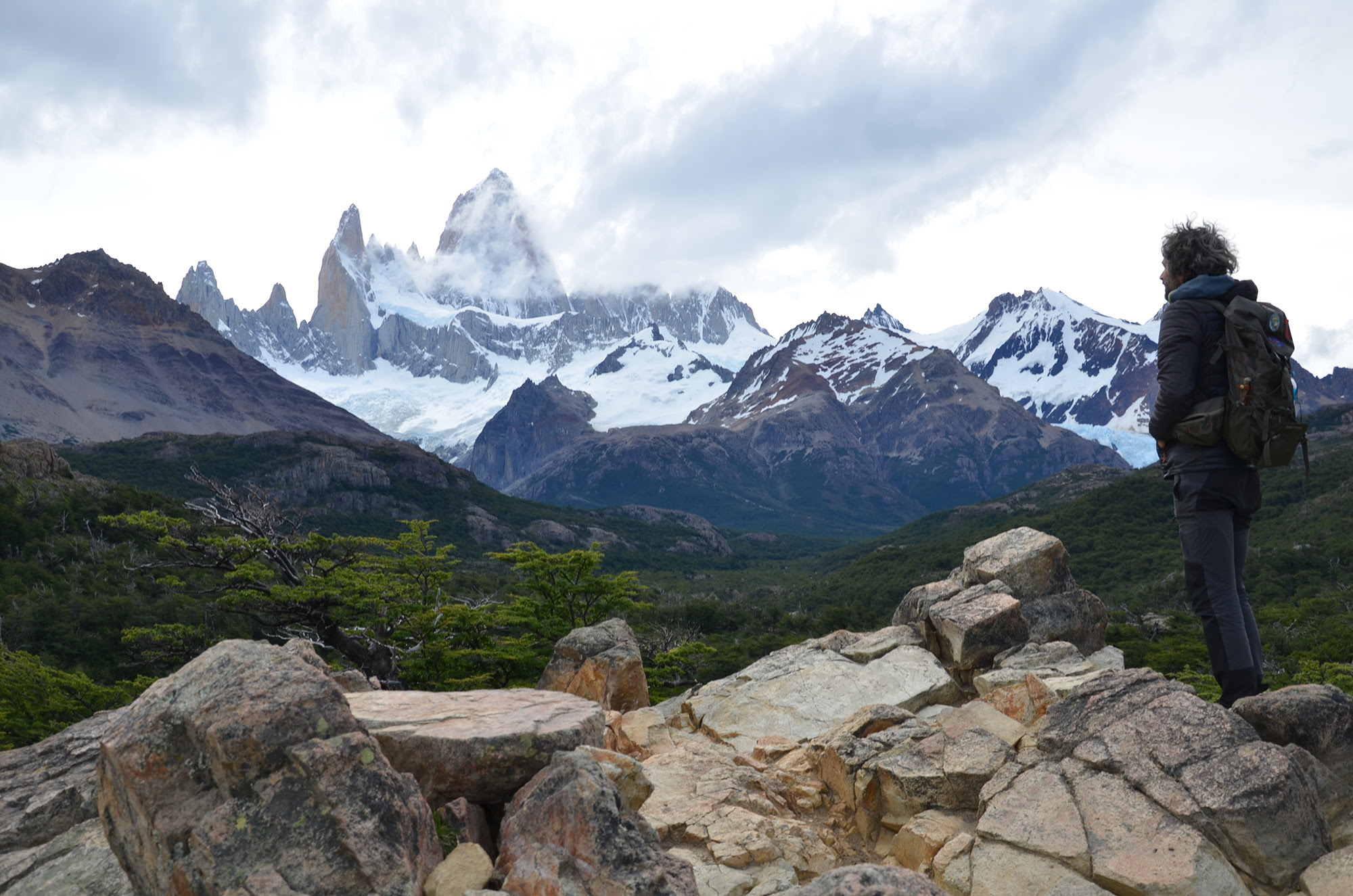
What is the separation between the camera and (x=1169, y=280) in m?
8.67

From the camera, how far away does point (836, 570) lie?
145 m

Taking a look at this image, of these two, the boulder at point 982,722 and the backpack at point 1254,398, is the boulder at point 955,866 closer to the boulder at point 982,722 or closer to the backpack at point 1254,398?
the boulder at point 982,722

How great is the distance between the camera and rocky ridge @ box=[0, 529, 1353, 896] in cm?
644

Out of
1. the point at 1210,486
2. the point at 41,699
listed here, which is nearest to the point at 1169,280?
the point at 1210,486

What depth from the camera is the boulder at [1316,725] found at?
24.7ft

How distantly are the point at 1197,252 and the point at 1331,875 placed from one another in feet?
19.3

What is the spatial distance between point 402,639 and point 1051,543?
16786mm

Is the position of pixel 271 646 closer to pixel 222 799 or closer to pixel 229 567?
pixel 222 799

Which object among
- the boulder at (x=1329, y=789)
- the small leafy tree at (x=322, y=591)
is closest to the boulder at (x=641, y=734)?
the boulder at (x=1329, y=789)

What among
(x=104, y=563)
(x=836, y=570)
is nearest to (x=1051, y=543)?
(x=104, y=563)

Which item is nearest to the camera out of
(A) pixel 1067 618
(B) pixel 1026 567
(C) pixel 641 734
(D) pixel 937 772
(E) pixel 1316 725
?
(E) pixel 1316 725

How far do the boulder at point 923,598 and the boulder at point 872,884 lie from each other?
1098cm

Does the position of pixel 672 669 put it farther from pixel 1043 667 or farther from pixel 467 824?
pixel 467 824

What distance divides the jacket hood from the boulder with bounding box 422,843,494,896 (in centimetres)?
871
